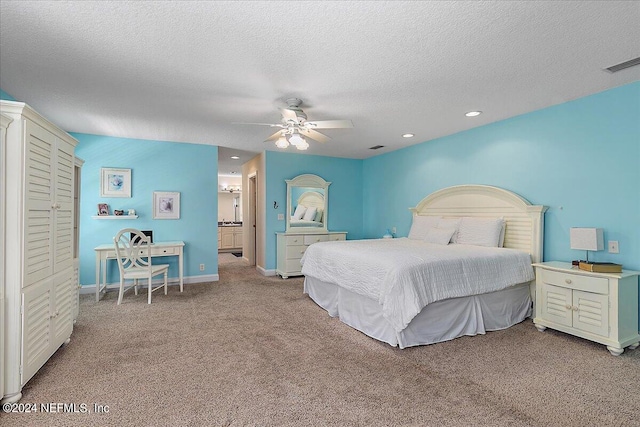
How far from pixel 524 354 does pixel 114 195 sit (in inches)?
221

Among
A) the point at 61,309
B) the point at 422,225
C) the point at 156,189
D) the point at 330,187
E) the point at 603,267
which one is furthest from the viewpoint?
the point at 330,187

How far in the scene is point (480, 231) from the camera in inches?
158

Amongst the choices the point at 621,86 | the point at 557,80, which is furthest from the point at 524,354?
the point at 621,86

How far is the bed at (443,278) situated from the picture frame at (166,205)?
255 cm

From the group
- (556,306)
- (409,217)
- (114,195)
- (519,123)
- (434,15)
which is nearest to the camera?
(434,15)

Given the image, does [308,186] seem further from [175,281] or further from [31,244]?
[31,244]

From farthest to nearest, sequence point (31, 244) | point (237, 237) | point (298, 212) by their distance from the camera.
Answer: point (237, 237)
point (298, 212)
point (31, 244)

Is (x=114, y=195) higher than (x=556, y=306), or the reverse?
(x=114, y=195)

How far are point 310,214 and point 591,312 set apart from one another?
4.45 m

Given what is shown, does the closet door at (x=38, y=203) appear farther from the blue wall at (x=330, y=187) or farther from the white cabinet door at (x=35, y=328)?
the blue wall at (x=330, y=187)

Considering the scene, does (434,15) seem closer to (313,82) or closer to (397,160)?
(313,82)

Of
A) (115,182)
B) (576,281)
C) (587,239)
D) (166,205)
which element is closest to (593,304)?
(576,281)

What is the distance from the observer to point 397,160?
5887mm

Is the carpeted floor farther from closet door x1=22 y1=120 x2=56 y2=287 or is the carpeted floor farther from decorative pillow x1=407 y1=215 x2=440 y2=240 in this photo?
decorative pillow x1=407 y1=215 x2=440 y2=240
